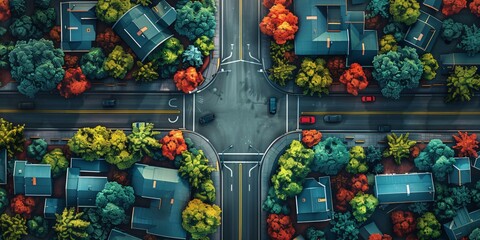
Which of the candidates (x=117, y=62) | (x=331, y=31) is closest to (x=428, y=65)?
(x=331, y=31)

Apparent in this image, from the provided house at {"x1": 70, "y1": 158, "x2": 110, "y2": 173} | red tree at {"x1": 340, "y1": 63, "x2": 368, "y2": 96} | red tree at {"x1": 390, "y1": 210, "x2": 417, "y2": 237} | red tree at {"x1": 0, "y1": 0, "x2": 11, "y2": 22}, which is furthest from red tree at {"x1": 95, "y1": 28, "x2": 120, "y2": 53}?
red tree at {"x1": 390, "y1": 210, "x2": 417, "y2": 237}

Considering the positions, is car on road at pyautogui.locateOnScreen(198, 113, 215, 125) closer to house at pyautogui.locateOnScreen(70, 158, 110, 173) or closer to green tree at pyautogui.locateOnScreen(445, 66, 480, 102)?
house at pyautogui.locateOnScreen(70, 158, 110, 173)

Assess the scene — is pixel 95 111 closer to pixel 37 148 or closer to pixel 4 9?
pixel 37 148

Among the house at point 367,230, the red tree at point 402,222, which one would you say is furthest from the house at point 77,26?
the red tree at point 402,222

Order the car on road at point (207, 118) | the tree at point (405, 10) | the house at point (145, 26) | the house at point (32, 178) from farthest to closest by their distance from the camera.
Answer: the car on road at point (207, 118), the house at point (32, 178), the tree at point (405, 10), the house at point (145, 26)

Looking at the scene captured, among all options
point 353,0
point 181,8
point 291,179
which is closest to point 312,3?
point 353,0

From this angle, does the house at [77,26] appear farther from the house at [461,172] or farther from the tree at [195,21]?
the house at [461,172]
